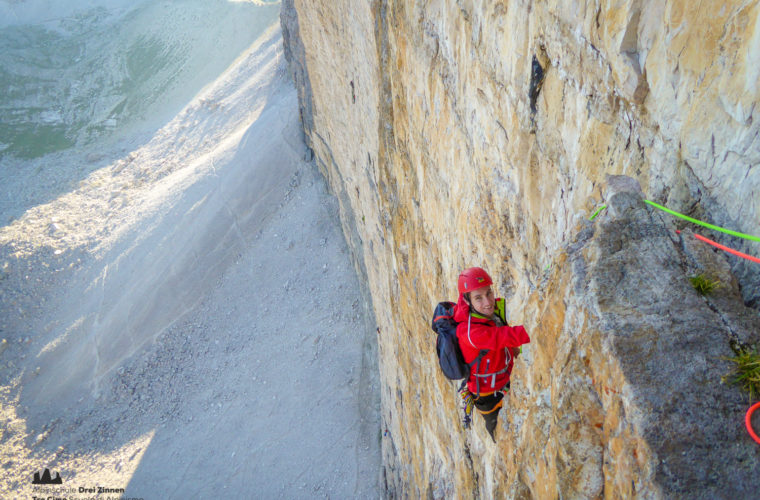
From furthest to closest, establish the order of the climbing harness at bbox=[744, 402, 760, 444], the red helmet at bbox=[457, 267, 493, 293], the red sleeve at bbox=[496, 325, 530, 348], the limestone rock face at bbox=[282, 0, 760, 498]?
the red helmet at bbox=[457, 267, 493, 293]
the red sleeve at bbox=[496, 325, 530, 348]
the limestone rock face at bbox=[282, 0, 760, 498]
the climbing harness at bbox=[744, 402, 760, 444]

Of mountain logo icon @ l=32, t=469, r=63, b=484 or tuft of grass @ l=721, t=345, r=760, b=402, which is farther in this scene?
mountain logo icon @ l=32, t=469, r=63, b=484

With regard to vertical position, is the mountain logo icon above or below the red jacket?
below

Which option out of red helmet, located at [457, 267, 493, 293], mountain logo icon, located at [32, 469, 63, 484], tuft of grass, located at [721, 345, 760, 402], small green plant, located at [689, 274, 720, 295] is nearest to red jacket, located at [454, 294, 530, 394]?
red helmet, located at [457, 267, 493, 293]

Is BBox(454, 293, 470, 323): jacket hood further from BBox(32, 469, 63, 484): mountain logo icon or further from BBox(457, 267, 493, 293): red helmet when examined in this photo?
BBox(32, 469, 63, 484): mountain logo icon

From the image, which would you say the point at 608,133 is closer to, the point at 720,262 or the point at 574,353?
the point at 720,262

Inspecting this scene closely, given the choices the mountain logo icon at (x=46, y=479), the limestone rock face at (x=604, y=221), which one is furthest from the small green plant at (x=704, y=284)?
the mountain logo icon at (x=46, y=479)

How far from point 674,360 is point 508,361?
223 centimetres

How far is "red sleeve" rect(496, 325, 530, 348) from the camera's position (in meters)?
3.67

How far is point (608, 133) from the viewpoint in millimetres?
3340

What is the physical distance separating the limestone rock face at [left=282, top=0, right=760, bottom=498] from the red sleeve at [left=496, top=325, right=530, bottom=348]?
0.12 meters

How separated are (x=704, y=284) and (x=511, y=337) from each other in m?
1.57

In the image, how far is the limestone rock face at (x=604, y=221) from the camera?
7.11 ft

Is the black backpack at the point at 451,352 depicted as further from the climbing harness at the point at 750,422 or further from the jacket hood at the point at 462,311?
the climbing harness at the point at 750,422

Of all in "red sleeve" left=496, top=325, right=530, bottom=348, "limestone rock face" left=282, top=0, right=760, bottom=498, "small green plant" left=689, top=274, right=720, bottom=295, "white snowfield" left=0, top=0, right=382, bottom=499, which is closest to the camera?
"limestone rock face" left=282, top=0, right=760, bottom=498
